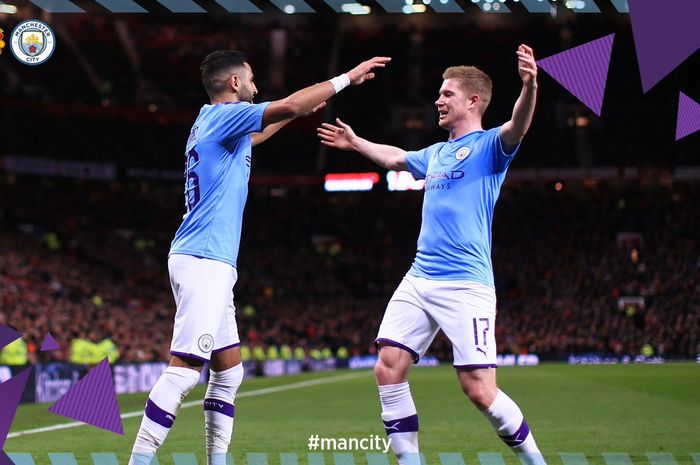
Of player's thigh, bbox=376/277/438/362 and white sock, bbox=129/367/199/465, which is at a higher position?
player's thigh, bbox=376/277/438/362

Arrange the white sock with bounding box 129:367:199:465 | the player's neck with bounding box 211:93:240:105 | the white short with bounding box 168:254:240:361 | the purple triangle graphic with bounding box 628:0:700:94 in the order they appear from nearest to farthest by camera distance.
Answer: the white sock with bounding box 129:367:199:465
the white short with bounding box 168:254:240:361
the player's neck with bounding box 211:93:240:105
the purple triangle graphic with bounding box 628:0:700:94

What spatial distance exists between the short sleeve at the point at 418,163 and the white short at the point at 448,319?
861mm

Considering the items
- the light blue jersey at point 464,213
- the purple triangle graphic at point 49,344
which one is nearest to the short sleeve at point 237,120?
the light blue jersey at point 464,213

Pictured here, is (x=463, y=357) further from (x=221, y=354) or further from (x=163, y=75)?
(x=163, y=75)

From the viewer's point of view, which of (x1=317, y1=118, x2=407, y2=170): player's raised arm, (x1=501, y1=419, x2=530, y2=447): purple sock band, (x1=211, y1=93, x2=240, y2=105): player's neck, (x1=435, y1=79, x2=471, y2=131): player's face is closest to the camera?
(x1=501, y1=419, x2=530, y2=447): purple sock band

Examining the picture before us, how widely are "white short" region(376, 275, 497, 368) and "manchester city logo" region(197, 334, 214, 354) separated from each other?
3.70ft

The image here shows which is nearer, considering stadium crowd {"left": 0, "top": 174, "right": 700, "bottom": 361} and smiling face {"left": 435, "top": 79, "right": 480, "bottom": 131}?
smiling face {"left": 435, "top": 79, "right": 480, "bottom": 131}

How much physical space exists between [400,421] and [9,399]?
332 inches

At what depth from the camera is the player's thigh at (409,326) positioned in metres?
6.29

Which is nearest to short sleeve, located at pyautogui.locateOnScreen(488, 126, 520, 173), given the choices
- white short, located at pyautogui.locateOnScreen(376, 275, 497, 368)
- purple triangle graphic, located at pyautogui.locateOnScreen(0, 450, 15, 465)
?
white short, located at pyautogui.locateOnScreen(376, 275, 497, 368)

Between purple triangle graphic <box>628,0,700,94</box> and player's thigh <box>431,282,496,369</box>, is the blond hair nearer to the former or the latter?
player's thigh <box>431,282,496,369</box>

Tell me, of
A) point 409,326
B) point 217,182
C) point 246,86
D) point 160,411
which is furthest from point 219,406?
point 246,86

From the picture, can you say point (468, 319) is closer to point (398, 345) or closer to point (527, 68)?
point (398, 345)

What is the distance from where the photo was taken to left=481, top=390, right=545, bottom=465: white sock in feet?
19.6
